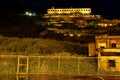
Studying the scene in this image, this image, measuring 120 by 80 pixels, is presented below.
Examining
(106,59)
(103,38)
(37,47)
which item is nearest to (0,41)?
(37,47)

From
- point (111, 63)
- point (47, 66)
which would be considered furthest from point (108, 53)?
point (47, 66)

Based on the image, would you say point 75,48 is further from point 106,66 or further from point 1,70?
point 1,70

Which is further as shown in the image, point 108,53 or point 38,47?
point 38,47

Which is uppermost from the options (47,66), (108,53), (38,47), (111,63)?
(38,47)

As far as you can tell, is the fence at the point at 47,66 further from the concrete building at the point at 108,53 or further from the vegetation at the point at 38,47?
the vegetation at the point at 38,47

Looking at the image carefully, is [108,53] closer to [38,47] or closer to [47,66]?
[47,66]

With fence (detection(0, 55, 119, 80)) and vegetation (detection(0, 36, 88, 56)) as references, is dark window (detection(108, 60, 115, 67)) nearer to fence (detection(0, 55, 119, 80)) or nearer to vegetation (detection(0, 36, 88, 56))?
fence (detection(0, 55, 119, 80))

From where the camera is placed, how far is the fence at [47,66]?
30.6 m

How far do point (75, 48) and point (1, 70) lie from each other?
65.7ft

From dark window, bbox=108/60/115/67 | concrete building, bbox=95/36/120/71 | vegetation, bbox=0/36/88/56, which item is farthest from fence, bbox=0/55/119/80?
vegetation, bbox=0/36/88/56

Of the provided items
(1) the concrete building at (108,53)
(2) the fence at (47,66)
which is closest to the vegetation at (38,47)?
(1) the concrete building at (108,53)

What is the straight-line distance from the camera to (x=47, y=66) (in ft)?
108

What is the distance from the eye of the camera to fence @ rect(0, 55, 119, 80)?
100 feet

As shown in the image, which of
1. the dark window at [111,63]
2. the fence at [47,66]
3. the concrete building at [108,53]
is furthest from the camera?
the dark window at [111,63]
